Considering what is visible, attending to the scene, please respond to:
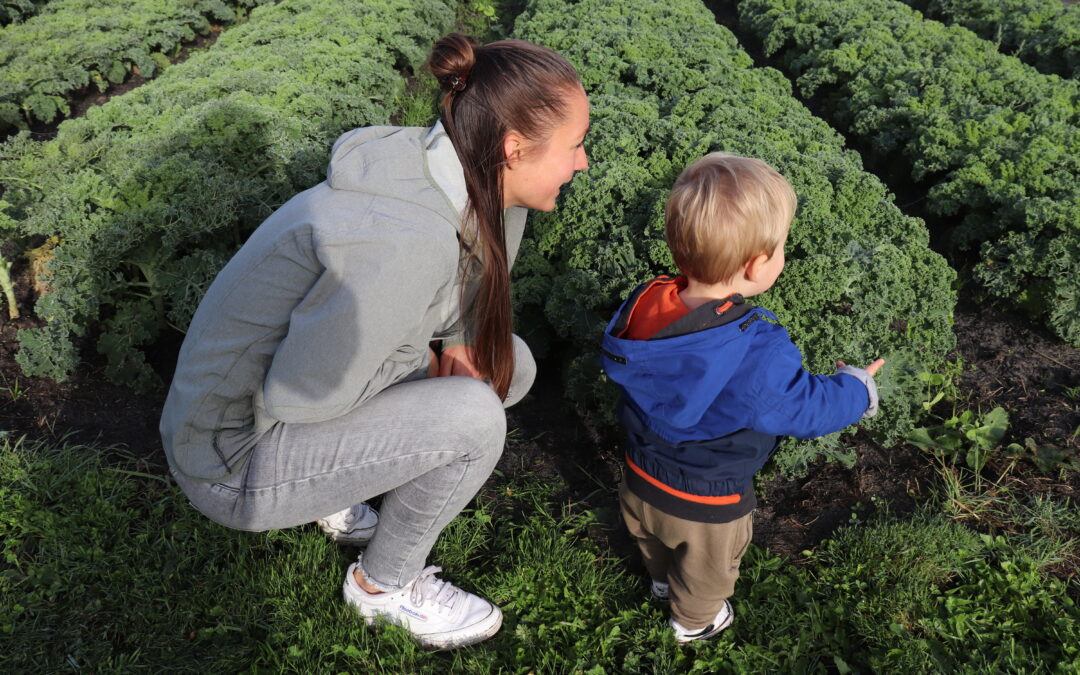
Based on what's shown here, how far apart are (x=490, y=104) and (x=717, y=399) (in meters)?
1.11

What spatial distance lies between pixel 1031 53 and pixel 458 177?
762 centimetres

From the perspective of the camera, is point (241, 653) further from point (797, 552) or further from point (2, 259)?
point (2, 259)

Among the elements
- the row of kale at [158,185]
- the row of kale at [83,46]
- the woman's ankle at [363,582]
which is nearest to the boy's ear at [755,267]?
the woman's ankle at [363,582]

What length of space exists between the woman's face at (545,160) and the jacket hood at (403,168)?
0.57ft

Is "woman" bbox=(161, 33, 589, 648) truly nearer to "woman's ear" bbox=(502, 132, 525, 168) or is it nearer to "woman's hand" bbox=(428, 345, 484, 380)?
"woman's ear" bbox=(502, 132, 525, 168)

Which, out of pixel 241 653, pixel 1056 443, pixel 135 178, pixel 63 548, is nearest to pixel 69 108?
pixel 135 178

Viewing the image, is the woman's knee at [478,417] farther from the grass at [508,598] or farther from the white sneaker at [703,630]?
the white sneaker at [703,630]

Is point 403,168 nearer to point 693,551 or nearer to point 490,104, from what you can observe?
point 490,104

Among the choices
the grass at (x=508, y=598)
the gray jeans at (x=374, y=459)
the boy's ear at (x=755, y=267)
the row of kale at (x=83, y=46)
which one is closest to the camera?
the boy's ear at (x=755, y=267)

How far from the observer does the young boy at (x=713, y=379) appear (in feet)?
6.97

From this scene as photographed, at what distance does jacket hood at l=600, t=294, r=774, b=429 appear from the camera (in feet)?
6.89

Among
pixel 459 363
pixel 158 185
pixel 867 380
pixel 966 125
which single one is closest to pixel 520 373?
pixel 459 363

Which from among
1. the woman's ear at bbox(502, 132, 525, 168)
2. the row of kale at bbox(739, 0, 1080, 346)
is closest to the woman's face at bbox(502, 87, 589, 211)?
the woman's ear at bbox(502, 132, 525, 168)

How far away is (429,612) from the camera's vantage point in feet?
8.84
